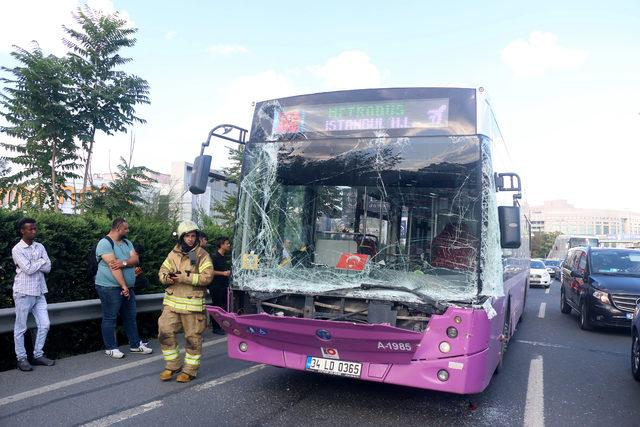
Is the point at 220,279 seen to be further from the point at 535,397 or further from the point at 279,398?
the point at 535,397

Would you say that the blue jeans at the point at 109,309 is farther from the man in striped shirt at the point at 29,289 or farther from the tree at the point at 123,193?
the tree at the point at 123,193

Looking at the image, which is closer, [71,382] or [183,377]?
[71,382]

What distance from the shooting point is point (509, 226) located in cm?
491

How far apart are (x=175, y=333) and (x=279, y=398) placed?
4.62 ft

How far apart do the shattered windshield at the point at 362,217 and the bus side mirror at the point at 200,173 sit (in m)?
0.40

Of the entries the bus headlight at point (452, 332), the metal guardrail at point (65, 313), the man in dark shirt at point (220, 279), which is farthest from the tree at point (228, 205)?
the bus headlight at point (452, 332)

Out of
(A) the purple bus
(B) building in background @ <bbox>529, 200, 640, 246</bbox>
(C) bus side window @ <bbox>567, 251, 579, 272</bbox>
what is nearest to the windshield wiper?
(A) the purple bus

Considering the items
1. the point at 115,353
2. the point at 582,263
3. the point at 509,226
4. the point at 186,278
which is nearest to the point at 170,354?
the point at 186,278

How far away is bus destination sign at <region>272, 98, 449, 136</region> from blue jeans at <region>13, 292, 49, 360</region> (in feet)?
11.6

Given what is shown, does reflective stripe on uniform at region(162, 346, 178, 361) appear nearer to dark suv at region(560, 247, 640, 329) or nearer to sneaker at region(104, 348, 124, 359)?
sneaker at region(104, 348, 124, 359)

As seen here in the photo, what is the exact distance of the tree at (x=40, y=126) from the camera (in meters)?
11.9

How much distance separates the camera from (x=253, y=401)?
5.15 metres

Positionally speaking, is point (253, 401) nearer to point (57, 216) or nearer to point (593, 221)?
point (57, 216)

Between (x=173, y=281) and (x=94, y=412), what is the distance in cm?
148
